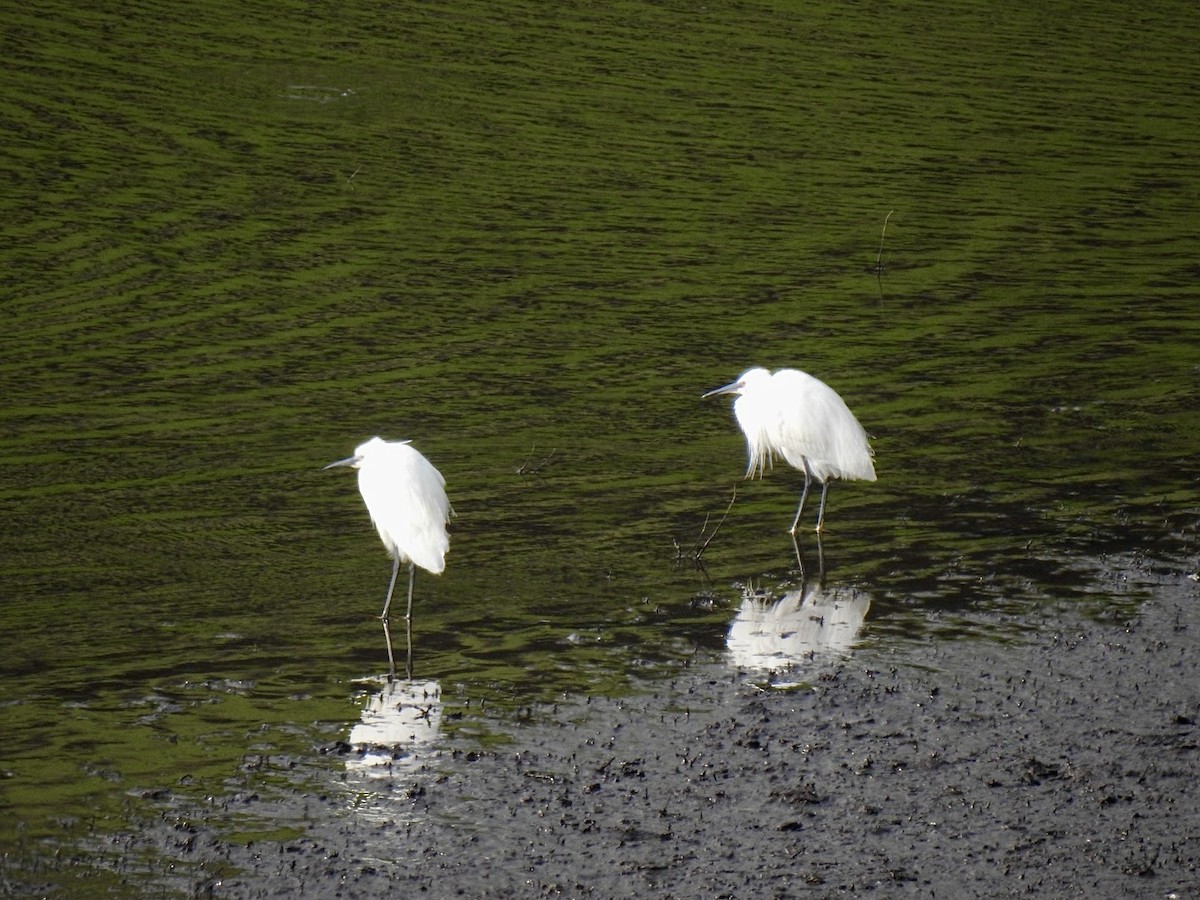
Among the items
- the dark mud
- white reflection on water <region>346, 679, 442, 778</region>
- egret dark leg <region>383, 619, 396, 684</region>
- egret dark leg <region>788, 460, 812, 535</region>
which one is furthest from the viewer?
egret dark leg <region>788, 460, 812, 535</region>

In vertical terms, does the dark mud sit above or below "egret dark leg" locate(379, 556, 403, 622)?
below

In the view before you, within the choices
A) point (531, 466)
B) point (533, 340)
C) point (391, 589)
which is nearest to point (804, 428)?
point (531, 466)

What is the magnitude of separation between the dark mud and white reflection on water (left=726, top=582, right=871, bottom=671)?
0.26 meters

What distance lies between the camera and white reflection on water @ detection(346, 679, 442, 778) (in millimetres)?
6820

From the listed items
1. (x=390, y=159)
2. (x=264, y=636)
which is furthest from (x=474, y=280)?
(x=264, y=636)

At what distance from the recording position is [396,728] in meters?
7.25

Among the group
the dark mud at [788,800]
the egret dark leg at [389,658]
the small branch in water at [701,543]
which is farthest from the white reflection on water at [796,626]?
the egret dark leg at [389,658]

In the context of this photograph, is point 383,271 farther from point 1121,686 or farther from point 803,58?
point 803,58

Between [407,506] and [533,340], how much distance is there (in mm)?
6649

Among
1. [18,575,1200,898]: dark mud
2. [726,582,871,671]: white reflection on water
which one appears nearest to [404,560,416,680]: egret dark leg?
[18,575,1200,898]: dark mud

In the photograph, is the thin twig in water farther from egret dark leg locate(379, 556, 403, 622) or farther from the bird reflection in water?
egret dark leg locate(379, 556, 403, 622)

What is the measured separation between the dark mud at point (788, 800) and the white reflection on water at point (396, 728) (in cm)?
6

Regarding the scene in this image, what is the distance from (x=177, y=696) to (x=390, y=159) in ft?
50.8

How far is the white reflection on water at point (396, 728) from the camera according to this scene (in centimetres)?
682
